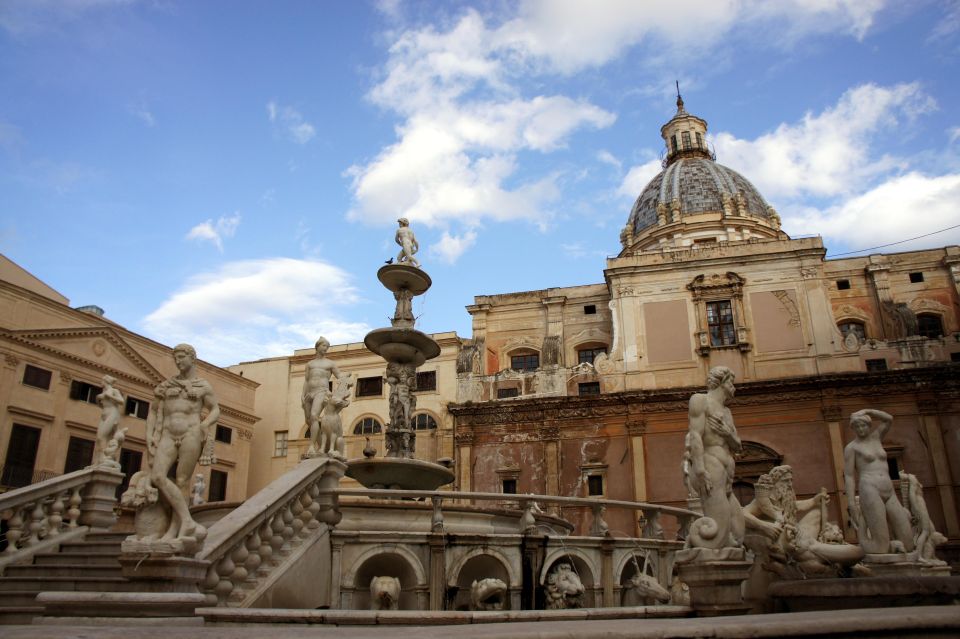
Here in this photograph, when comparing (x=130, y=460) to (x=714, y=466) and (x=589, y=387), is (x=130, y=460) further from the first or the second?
(x=714, y=466)

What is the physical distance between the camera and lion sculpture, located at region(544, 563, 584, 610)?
8797 millimetres

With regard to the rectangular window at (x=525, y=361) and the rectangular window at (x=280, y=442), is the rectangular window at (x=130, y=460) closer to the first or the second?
the rectangular window at (x=280, y=442)

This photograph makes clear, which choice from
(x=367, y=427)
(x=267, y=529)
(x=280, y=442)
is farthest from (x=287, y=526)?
(x=280, y=442)

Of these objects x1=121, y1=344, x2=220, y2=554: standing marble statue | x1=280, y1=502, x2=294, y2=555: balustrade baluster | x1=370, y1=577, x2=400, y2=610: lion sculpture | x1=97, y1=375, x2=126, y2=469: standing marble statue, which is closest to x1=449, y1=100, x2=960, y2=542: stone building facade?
x1=97, y1=375, x2=126, y2=469: standing marble statue

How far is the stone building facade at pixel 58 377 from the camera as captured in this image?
85.6ft

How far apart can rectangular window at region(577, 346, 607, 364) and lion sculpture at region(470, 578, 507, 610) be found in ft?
85.5

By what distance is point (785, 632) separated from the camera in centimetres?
461

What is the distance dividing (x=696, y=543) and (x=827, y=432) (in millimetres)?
24147

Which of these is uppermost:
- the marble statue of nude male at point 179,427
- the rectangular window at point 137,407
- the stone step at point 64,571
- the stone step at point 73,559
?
the rectangular window at point 137,407

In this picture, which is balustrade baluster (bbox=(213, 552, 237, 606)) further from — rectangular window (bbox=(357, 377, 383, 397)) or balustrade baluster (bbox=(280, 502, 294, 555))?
rectangular window (bbox=(357, 377, 383, 397))

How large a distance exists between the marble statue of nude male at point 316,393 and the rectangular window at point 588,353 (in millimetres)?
23332

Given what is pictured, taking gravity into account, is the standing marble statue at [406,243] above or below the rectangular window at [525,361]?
below

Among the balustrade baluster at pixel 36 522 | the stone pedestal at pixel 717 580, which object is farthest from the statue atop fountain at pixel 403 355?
the stone pedestal at pixel 717 580

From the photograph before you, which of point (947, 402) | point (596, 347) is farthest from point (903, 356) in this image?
point (596, 347)
